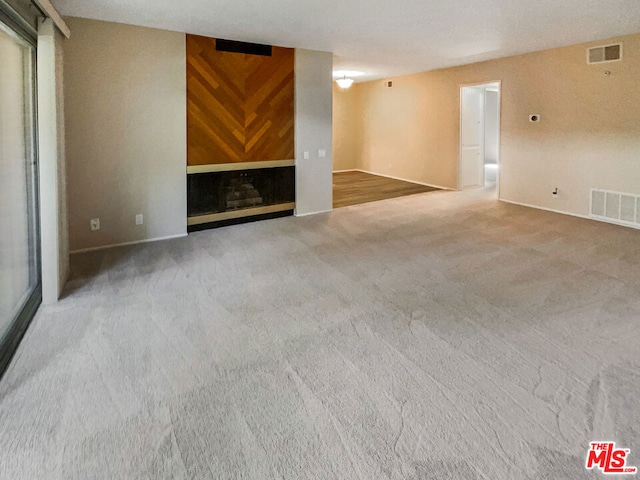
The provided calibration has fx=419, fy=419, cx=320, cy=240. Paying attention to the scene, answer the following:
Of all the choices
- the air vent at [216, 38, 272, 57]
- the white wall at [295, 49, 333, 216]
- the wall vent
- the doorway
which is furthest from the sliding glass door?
the doorway

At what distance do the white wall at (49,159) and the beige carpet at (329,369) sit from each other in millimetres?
283

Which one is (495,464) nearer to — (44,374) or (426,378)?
(426,378)

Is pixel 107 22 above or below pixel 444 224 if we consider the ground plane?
above

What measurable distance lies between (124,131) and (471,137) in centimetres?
700

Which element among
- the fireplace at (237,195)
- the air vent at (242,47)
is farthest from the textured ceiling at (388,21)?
the fireplace at (237,195)

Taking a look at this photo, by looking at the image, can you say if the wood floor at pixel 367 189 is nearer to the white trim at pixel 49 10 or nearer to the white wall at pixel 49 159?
the white wall at pixel 49 159

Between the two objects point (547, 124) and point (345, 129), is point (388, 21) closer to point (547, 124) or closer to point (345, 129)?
point (547, 124)

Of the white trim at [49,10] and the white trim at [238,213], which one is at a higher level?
the white trim at [49,10]

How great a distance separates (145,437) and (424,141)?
9.05 meters

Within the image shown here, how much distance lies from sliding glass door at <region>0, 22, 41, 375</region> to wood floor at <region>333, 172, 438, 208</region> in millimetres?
4921

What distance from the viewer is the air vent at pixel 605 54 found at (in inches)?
231

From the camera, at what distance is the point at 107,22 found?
4.83m

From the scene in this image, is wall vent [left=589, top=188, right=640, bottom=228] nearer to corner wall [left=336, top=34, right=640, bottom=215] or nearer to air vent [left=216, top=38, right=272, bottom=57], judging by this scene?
corner wall [left=336, top=34, right=640, bottom=215]

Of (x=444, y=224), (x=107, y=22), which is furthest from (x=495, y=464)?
(x=107, y=22)
